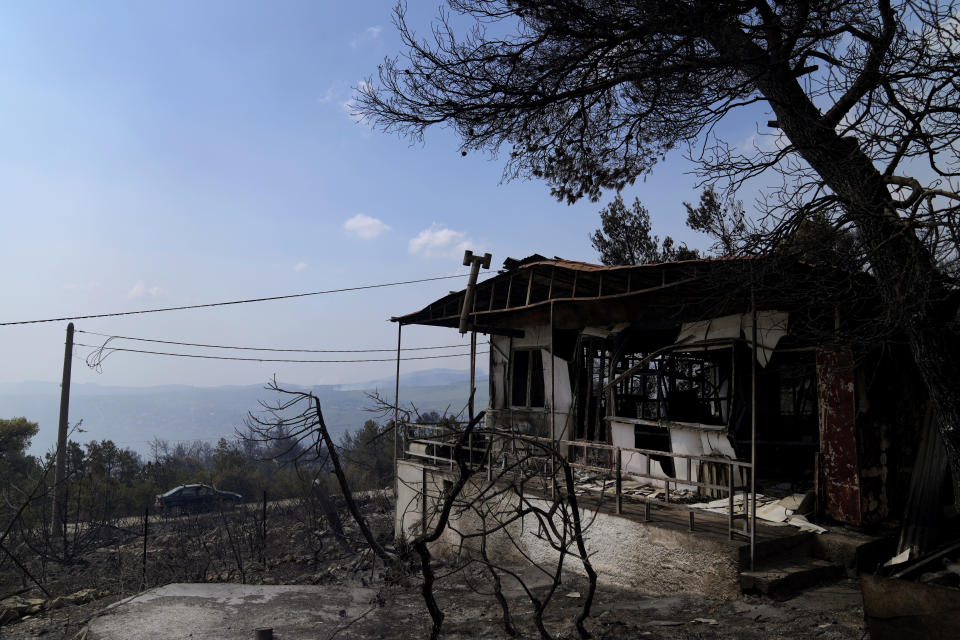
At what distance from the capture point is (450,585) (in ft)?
31.2

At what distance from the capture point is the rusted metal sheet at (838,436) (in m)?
7.80

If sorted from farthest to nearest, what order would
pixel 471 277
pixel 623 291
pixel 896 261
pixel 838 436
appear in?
pixel 471 277, pixel 623 291, pixel 838 436, pixel 896 261

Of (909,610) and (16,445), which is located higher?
(909,610)

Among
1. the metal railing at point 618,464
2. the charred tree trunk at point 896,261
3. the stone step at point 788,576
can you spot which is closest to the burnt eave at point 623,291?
the charred tree trunk at point 896,261

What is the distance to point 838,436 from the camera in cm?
795

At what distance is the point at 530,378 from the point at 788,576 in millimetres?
7856

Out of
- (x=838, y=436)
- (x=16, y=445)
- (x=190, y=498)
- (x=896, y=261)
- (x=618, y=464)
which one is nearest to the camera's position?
(x=896, y=261)

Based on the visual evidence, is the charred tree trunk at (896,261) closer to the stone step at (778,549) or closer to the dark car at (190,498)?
the stone step at (778,549)

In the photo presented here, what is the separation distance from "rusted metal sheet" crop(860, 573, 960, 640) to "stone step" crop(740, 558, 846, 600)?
2.02m

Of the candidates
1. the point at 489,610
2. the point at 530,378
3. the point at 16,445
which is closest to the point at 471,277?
the point at 530,378

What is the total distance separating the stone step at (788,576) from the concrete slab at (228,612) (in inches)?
194

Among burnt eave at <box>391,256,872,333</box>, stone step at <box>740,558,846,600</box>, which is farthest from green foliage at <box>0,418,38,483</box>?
stone step at <box>740,558,846,600</box>

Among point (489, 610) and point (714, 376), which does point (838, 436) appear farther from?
point (714, 376)

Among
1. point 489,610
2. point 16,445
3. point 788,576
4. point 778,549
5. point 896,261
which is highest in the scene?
point 896,261
